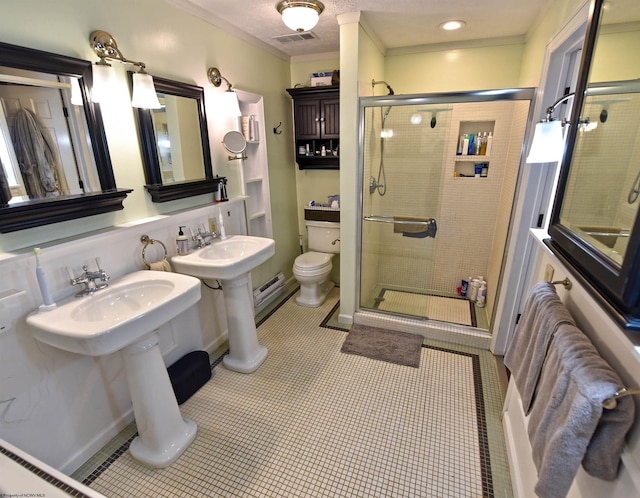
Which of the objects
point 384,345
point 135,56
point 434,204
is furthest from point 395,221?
point 135,56

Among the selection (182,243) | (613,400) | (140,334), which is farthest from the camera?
(182,243)

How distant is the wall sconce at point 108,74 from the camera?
146 centimetres

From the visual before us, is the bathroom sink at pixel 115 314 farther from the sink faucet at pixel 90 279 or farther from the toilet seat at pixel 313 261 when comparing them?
the toilet seat at pixel 313 261

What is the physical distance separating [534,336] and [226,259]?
162 centimetres

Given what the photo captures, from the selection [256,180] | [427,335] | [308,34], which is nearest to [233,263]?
[256,180]

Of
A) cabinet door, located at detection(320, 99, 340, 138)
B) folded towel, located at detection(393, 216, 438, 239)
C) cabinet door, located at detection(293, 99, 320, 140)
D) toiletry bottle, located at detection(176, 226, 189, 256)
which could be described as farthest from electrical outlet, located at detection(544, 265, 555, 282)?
cabinet door, located at detection(293, 99, 320, 140)

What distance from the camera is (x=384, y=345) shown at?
249 cm

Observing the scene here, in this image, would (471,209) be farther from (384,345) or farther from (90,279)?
(90,279)

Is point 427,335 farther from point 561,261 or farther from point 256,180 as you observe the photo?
point 256,180

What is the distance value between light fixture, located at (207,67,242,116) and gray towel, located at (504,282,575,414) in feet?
7.18

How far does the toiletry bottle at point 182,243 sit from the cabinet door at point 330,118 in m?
1.67

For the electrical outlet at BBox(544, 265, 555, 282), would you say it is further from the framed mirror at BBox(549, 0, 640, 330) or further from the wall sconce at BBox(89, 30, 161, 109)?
the wall sconce at BBox(89, 30, 161, 109)

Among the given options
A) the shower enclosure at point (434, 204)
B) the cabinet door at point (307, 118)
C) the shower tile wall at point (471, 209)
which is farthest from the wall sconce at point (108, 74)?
the shower tile wall at point (471, 209)

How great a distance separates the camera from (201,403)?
1.96 metres
